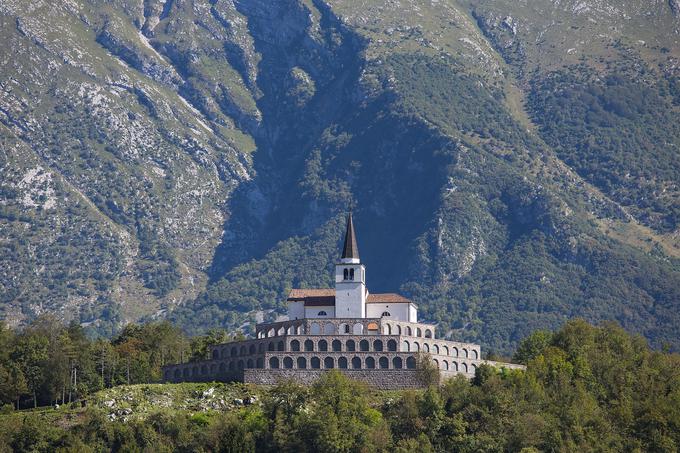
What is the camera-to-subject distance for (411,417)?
15575 cm

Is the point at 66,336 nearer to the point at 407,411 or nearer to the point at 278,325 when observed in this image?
the point at 278,325

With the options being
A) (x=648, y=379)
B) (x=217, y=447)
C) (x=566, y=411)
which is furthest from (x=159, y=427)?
(x=648, y=379)

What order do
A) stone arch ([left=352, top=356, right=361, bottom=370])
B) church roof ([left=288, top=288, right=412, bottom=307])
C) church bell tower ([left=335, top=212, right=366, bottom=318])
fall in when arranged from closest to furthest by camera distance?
stone arch ([left=352, top=356, right=361, bottom=370]) < church bell tower ([left=335, top=212, right=366, bottom=318]) < church roof ([left=288, top=288, right=412, bottom=307])

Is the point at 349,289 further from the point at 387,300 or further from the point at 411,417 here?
the point at 411,417

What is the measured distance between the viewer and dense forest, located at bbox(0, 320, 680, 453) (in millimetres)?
154375

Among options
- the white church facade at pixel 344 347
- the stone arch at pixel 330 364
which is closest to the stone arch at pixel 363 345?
the white church facade at pixel 344 347

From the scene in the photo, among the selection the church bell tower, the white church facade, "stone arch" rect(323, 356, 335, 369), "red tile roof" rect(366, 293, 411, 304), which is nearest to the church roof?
"red tile roof" rect(366, 293, 411, 304)

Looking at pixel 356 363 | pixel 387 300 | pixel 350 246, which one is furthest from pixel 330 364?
pixel 350 246

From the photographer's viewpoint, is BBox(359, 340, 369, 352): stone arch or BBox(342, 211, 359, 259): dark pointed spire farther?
BBox(342, 211, 359, 259): dark pointed spire

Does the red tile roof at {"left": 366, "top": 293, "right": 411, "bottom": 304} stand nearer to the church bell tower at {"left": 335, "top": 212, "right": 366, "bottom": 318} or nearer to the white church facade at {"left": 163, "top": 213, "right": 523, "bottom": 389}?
the white church facade at {"left": 163, "top": 213, "right": 523, "bottom": 389}

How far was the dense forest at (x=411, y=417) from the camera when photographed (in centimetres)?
15438

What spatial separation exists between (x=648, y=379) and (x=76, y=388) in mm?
60808

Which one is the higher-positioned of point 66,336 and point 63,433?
point 66,336

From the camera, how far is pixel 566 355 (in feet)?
568
